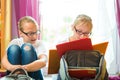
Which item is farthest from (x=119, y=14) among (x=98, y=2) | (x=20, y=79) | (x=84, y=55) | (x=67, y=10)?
(x=20, y=79)

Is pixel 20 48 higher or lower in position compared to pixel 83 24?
lower

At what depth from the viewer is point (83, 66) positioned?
137 cm

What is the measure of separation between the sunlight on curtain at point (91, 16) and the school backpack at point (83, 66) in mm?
1306

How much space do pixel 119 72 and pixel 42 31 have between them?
99cm

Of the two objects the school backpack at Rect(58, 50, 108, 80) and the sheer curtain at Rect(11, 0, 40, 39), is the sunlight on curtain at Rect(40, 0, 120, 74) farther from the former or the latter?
the school backpack at Rect(58, 50, 108, 80)

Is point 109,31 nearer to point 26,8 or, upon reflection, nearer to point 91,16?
point 91,16

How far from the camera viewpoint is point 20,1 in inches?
104

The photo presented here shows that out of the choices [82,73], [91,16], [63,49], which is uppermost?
[91,16]

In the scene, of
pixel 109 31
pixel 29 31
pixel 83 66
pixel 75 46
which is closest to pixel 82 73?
pixel 83 66

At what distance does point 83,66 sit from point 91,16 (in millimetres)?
1414

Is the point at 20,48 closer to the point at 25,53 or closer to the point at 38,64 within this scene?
the point at 25,53

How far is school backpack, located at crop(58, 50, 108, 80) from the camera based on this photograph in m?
1.31

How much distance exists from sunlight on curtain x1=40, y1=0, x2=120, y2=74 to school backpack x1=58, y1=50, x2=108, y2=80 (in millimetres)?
1306

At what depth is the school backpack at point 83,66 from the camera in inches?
51.4
